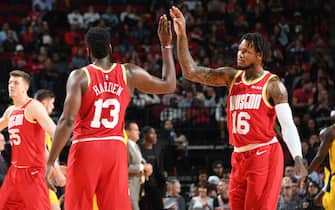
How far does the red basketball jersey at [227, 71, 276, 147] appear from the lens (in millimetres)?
6926

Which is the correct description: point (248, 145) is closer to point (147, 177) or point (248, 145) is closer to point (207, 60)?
point (147, 177)

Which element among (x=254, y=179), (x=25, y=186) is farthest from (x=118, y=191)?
(x=25, y=186)

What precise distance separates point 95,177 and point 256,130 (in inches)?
63.4

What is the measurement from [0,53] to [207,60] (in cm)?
500

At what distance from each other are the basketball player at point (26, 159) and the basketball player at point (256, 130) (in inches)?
83.7

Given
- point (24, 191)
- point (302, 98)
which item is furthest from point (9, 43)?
point (24, 191)

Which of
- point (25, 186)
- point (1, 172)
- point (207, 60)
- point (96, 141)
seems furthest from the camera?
point (207, 60)

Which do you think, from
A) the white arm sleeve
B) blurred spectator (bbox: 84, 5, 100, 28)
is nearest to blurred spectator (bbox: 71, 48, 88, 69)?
blurred spectator (bbox: 84, 5, 100, 28)

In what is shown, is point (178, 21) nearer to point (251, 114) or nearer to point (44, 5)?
point (251, 114)

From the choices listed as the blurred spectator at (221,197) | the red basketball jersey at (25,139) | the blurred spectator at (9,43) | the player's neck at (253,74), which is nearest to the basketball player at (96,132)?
the player's neck at (253,74)

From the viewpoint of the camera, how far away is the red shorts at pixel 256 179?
681cm

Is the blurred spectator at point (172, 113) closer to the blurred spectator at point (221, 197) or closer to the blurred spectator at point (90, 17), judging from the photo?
the blurred spectator at point (221, 197)

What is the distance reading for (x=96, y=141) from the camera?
6.26 m

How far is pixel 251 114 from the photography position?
693 cm
